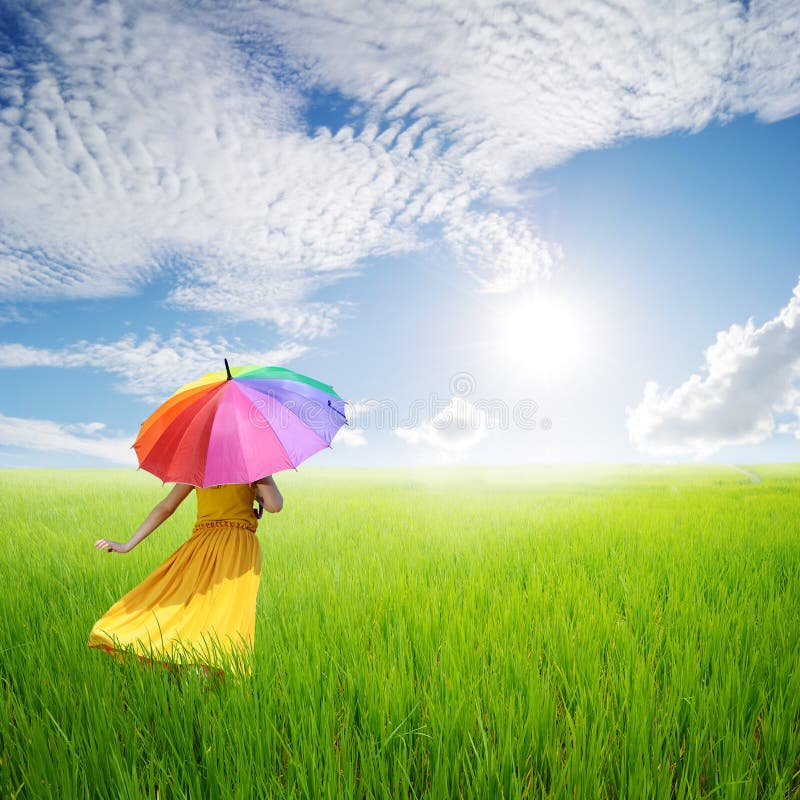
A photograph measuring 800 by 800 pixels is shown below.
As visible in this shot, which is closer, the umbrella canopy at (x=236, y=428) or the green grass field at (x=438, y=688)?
the green grass field at (x=438, y=688)

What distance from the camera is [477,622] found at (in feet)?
10.8

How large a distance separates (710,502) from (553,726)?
9.17 metres

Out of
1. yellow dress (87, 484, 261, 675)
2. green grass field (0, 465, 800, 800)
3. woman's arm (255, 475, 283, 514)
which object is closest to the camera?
green grass field (0, 465, 800, 800)

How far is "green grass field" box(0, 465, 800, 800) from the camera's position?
189 centimetres

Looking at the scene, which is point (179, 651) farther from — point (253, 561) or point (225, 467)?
point (225, 467)

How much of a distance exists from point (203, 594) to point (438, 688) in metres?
1.48

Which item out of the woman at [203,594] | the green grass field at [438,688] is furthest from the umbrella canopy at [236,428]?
the green grass field at [438,688]

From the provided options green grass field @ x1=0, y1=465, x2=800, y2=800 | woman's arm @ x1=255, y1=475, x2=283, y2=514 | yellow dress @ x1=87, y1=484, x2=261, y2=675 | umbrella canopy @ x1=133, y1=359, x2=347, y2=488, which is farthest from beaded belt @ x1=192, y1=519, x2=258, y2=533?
green grass field @ x1=0, y1=465, x2=800, y2=800

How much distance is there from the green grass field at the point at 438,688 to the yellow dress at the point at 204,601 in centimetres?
13

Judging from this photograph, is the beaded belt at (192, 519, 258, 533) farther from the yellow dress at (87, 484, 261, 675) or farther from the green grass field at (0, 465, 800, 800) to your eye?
the green grass field at (0, 465, 800, 800)

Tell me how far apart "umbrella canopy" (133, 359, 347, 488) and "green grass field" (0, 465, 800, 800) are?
0.98 meters

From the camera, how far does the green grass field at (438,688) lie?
1.89m

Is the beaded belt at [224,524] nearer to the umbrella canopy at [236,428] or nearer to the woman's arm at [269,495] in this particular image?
the woman's arm at [269,495]

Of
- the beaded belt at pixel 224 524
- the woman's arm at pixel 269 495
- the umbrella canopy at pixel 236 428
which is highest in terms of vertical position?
the umbrella canopy at pixel 236 428
